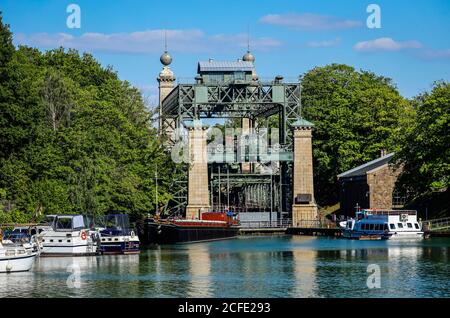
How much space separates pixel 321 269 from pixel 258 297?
599 inches

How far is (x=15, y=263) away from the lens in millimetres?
65812

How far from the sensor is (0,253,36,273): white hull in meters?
65.4

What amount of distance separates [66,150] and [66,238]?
17099 millimetres

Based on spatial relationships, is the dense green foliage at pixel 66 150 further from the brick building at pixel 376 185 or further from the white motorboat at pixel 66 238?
the brick building at pixel 376 185

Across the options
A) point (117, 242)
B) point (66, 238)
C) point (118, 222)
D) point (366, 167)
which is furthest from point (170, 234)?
point (366, 167)

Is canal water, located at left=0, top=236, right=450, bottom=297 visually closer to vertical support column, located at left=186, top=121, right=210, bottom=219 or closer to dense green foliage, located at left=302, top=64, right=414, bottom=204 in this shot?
vertical support column, located at left=186, top=121, right=210, bottom=219

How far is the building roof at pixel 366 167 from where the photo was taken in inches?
4779

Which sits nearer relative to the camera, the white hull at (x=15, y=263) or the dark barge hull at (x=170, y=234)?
the white hull at (x=15, y=263)

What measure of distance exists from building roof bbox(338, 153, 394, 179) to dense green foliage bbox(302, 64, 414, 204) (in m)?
3.08

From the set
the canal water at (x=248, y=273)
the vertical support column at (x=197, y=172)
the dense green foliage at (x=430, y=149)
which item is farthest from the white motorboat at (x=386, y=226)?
the vertical support column at (x=197, y=172)

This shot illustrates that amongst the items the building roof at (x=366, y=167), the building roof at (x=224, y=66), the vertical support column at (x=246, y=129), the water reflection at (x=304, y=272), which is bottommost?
the water reflection at (x=304, y=272)

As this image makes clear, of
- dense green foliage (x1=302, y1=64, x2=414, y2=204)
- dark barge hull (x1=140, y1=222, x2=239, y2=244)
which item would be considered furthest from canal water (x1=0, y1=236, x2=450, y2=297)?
dense green foliage (x1=302, y1=64, x2=414, y2=204)

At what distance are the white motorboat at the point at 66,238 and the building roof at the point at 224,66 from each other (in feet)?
143
